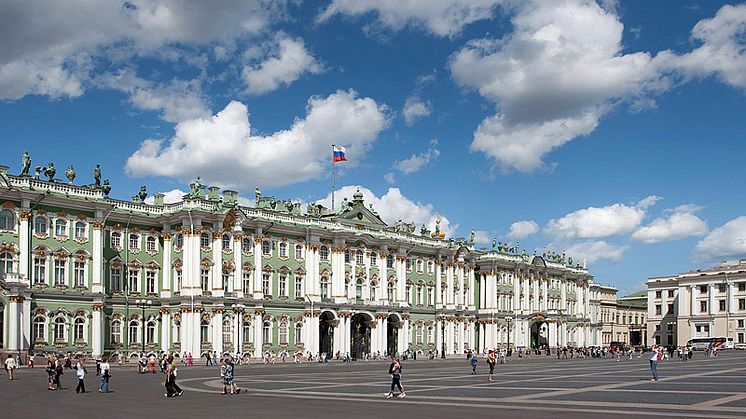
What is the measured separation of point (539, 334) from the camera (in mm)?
145750

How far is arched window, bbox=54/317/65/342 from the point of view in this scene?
80500 millimetres

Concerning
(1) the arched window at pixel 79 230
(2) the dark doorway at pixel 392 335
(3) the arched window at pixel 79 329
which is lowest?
(2) the dark doorway at pixel 392 335

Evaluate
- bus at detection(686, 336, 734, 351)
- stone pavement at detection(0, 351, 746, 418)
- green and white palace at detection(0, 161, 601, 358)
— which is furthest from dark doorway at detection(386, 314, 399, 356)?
bus at detection(686, 336, 734, 351)

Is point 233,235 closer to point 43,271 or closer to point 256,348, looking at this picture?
point 256,348

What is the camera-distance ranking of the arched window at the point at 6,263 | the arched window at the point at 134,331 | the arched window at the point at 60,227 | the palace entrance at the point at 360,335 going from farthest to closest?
the palace entrance at the point at 360,335 < the arched window at the point at 134,331 < the arched window at the point at 60,227 < the arched window at the point at 6,263

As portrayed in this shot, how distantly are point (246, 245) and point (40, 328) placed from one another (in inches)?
949

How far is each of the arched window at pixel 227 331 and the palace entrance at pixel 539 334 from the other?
66824 mm

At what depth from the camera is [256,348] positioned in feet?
311

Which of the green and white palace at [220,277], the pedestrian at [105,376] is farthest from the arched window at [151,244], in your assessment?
the pedestrian at [105,376]

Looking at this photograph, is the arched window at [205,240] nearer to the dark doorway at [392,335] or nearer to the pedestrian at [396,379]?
the dark doorway at [392,335]

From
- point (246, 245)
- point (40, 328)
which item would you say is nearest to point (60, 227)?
point (40, 328)

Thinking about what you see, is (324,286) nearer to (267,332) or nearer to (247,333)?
(267,332)

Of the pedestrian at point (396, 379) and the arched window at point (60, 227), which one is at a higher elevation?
the arched window at point (60, 227)

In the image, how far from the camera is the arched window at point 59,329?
264 feet
